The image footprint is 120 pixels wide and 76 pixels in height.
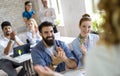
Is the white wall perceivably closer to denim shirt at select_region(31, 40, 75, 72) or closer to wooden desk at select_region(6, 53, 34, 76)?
wooden desk at select_region(6, 53, 34, 76)

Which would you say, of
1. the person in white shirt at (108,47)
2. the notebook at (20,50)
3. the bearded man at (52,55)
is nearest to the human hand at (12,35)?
the notebook at (20,50)

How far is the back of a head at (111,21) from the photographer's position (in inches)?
25.5

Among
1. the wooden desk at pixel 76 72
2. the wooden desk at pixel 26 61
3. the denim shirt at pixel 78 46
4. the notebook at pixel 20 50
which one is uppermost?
the denim shirt at pixel 78 46

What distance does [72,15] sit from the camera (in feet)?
18.6

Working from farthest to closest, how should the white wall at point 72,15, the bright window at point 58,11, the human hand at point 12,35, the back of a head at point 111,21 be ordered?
the bright window at point 58,11, the white wall at point 72,15, the human hand at point 12,35, the back of a head at point 111,21

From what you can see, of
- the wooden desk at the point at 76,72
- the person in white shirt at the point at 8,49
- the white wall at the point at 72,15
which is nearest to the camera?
the wooden desk at the point at 76,72

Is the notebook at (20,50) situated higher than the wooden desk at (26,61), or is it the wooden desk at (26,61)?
the notebook at (20,50)

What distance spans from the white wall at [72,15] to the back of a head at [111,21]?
4639 millimetres

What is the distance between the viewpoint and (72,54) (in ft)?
9.45

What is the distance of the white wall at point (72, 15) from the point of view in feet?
17.7

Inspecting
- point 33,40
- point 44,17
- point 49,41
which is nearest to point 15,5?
point 44,17

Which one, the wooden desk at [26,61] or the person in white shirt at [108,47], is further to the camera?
the wooden desk at [26,61]

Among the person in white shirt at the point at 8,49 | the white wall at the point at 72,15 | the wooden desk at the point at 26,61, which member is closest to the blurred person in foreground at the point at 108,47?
the wooden desk at the point at 26,61

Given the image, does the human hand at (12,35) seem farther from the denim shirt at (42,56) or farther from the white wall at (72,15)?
the white wall at (72,15)
